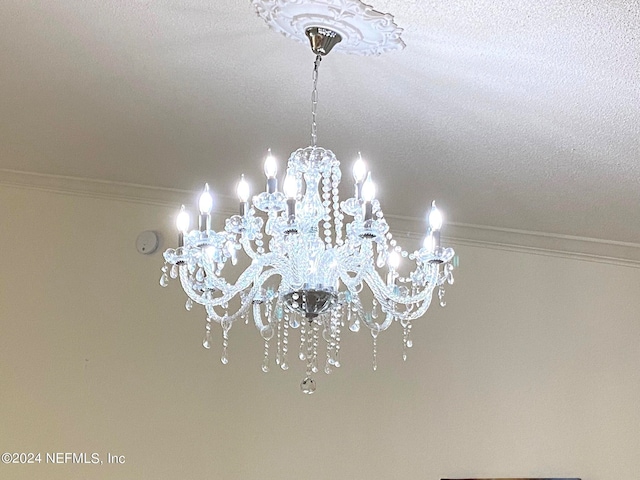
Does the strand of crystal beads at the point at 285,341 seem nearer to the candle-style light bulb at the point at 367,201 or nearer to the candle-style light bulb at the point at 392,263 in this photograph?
the candle-style light bulb at the point at 392,263

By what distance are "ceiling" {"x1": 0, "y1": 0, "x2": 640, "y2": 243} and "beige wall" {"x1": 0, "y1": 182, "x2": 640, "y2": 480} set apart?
41 cm

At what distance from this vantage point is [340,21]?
234 cm

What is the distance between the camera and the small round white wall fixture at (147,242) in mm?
3867

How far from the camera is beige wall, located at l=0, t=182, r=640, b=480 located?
364cm

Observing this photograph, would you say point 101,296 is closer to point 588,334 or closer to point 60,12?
point 60,12

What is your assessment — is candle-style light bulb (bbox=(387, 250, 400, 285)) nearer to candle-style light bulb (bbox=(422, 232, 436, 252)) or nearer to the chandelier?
the chandelier

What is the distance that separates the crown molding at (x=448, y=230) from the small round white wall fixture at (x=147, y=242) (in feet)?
0.49

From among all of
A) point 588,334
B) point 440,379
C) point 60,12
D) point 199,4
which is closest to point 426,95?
point 199,4

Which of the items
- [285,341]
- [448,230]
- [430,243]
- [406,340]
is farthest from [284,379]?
[430,243]

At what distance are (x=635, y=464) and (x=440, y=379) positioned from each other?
106 centimetres

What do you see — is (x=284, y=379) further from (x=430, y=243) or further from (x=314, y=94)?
(x=430, y=243)

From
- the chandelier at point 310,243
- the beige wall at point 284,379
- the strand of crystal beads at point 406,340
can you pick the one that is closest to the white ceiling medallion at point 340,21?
the chandelier at point 310,243

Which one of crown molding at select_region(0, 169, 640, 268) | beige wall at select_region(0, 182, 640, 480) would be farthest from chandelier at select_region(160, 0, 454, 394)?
crown molding at select_region(0, 169, 640, 268)

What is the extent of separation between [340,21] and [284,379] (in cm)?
199
